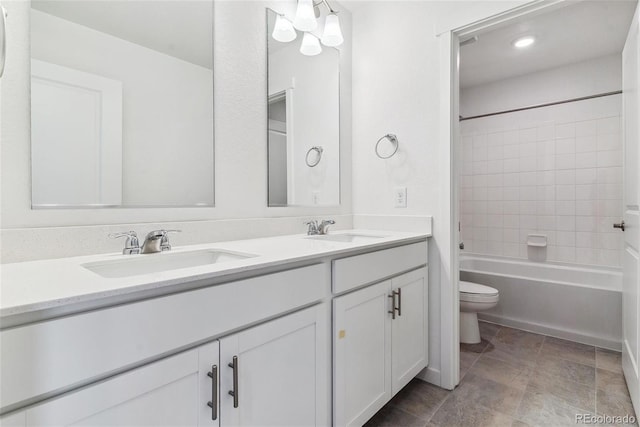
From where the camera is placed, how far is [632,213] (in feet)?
5.36

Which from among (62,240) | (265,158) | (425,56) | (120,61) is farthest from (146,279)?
(425,56)

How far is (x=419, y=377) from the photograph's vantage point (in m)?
1.91

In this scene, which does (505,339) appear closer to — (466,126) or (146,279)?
(466,126)

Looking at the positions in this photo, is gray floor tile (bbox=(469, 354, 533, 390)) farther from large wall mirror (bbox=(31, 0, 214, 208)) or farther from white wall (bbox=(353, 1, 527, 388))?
large wall mirror (bbox=(31, 0, 214, 208))

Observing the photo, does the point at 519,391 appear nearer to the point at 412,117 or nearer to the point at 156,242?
the point at 412,117

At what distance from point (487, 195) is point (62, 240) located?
353 cm

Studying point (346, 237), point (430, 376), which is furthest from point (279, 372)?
point (430, 376)

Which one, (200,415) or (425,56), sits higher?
(425,56)

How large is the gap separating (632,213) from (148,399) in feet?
7.20

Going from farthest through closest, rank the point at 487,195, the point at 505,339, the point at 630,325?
the point at 487,195, the point at 505,339, the point at 630,325

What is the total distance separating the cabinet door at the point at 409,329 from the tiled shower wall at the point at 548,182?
197 cm

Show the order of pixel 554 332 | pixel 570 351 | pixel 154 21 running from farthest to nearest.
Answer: pixel 554 332
pixel 570 351
pixel 154 21

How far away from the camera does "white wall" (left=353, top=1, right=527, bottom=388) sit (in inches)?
71.4

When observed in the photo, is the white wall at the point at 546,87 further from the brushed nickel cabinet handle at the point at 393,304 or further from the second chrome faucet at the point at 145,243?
the second chrome faucet at the point at 145,243
